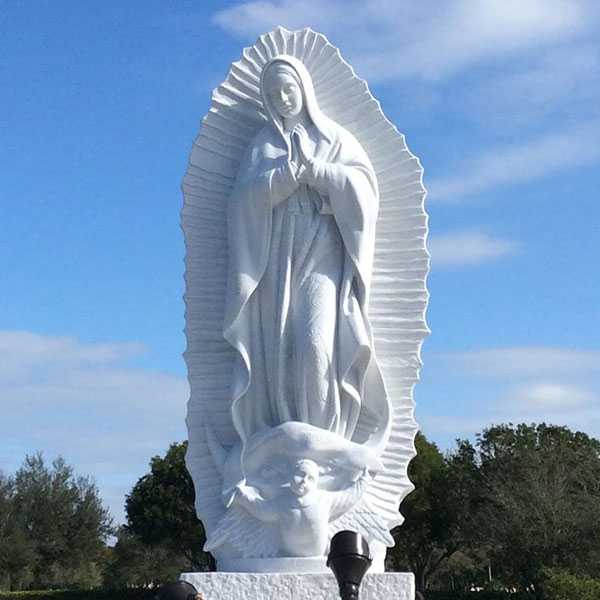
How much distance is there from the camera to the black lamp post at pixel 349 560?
4.72 meters

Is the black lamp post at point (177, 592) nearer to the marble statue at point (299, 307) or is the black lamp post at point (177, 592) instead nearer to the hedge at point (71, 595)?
the marble statue at point (299, 307)

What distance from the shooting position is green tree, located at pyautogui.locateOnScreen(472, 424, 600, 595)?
24.5 m

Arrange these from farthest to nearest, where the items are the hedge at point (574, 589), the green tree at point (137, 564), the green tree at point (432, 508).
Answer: the green tree at point (137, 564) → the green tree at point (432, 508) → the hedge at point (574, 589)

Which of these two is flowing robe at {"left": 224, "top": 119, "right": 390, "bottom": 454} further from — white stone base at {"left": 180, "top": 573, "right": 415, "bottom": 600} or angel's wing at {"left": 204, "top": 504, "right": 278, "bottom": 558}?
white stone base at {"left": 180, "top": 573, "right": 415, "bottom": 600}

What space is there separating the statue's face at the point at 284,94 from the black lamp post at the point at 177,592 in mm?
5730

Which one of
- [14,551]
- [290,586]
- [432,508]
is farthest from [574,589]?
[14,551]

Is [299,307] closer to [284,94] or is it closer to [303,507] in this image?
[303,507]

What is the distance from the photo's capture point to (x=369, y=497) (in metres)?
9.56

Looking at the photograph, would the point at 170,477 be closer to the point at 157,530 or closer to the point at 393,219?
the point at 157,530

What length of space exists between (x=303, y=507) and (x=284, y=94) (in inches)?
135

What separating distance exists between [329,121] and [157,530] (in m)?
27.0

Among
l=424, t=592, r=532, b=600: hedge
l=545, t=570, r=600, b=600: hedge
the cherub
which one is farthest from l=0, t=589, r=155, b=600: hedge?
the cherub

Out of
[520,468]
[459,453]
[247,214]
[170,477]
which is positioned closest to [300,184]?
[247,214]

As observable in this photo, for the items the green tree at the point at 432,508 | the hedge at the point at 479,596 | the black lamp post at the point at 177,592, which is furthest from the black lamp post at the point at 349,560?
the green tree at the point at 432,508
